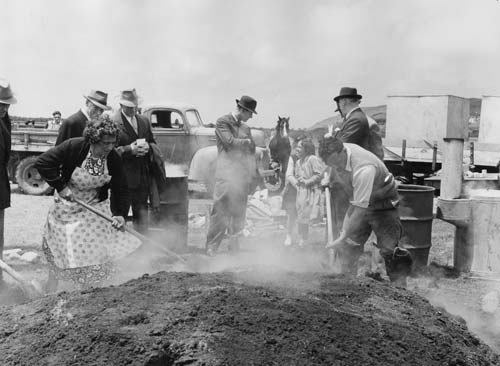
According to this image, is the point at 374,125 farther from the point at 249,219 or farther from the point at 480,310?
the point at 249,219

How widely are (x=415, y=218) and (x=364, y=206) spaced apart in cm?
178

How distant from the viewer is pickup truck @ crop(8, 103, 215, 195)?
12.9 meters

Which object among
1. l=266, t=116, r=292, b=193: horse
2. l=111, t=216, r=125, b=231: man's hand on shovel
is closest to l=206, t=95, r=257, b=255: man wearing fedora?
l=111, t=216, r=125, b=231: man's hand on shovel

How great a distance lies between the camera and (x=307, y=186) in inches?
296

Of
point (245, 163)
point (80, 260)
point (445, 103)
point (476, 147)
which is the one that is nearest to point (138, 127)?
point (245, 163)

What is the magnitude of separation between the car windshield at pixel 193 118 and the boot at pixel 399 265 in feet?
28.3

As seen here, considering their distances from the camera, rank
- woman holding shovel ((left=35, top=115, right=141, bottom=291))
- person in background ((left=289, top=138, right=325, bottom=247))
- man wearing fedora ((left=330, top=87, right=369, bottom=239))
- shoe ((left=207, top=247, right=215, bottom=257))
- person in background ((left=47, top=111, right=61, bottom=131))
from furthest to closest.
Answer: person in background ((left=47, top=111, right=61, bottom=131))
person in background ((left=289, top=138, right=325, bottom=247))
shoe ((left=207, top=247, right=215, bottom=257))
man wearing fedora ((left=330, top=87, right=369, bottom=239))
woman holding shovel ((left=35, top=115, right=141, bottom=291))

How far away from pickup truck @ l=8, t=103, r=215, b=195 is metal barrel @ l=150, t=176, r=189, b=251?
20.1ft

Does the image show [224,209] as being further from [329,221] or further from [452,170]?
[452,170]

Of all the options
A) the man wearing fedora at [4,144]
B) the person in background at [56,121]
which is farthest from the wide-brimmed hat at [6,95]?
the person in background at [56,121]

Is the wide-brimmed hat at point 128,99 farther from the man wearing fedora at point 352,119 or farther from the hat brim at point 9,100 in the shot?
the man wearing fedora at point 352,119

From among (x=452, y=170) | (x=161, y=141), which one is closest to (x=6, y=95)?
(x=452, y=170)

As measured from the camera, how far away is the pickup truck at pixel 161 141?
12930 millimetres

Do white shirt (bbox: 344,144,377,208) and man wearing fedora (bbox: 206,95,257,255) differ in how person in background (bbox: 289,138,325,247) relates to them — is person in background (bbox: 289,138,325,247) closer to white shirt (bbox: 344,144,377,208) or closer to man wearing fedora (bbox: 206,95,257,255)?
man wearing fedora (bbox: 206,95,257,255)
